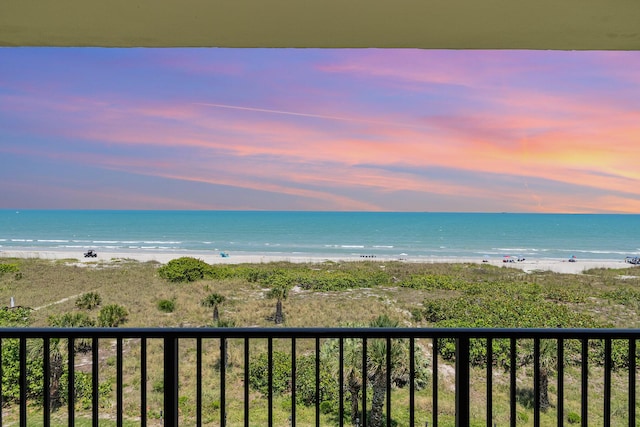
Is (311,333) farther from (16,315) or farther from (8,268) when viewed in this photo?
(8,268)

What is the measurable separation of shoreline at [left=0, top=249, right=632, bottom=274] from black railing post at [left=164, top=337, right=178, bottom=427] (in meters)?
20.1

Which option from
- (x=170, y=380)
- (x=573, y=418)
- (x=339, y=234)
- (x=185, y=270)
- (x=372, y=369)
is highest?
(x=170, y=380)

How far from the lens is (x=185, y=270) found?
19.7 m

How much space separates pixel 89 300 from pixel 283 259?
28.5 ft

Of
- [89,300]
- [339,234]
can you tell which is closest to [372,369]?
[89,300]

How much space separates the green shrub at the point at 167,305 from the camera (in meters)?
16.4

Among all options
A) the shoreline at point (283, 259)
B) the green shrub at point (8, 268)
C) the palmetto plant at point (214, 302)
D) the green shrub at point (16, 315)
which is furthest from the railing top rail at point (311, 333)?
the shoreline at point (283, 259)

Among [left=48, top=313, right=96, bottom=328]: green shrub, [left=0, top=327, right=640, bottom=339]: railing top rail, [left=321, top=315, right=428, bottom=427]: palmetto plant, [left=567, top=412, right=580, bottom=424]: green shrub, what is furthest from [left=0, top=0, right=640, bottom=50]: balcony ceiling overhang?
[left=48, top=313, right=96, bottom=328]: green shrub

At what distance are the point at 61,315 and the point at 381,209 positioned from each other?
1508cm

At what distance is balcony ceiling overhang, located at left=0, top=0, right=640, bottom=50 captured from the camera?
5.39 ft

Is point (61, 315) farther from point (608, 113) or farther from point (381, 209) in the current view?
point (608, 113)

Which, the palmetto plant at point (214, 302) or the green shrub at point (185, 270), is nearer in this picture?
the palmetto plant at point (214, 302)

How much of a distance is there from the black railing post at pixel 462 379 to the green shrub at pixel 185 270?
58.9 feet

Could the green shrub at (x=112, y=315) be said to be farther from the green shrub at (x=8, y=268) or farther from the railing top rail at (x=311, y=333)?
the railing top rail at (x=311, y=333)
